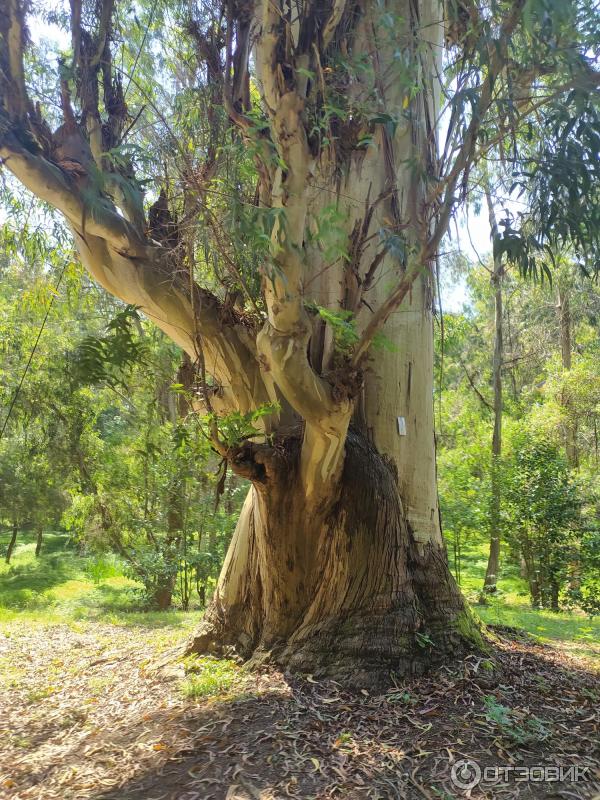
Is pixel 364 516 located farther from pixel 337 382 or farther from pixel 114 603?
pixel 114 603

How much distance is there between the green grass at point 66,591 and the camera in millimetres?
9180

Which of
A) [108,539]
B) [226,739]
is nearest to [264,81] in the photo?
[226,739]

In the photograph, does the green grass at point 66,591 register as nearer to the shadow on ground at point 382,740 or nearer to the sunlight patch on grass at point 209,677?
the sunlight patch on grass at point 209,677

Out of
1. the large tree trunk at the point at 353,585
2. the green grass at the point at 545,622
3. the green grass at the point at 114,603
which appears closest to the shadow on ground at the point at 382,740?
the large tree trunk at the point at 353,585

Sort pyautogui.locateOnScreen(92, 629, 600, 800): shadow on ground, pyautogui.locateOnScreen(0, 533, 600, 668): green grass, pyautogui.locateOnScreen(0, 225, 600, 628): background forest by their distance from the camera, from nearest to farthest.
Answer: pyautogui.locateOnScreen(92, 629, 600, 800): shadow on ground < pyautogui.locateOnScreen(0, 533, 600, 668): green grass < pyautogui.locateOnScreen(0, 225, 600, 628): background forest

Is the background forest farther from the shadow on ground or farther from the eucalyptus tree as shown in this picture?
the shadow on ground

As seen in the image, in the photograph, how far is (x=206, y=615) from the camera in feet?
15.9

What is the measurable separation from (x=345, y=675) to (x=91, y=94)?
14.1ft

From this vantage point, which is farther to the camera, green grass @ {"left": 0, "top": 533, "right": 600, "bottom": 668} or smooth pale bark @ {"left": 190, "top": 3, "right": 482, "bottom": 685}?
green grass @ {"left": 0, "top": 533, "right": 600, "bottom": 668}

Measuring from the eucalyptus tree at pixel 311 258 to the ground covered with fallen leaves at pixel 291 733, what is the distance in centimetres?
33

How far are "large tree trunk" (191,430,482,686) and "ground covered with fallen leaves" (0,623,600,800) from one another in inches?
7.0

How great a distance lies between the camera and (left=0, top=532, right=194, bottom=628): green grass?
918cm

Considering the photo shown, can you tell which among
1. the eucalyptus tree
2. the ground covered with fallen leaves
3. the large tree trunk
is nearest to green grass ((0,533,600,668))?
the ground covered with fallen leaves

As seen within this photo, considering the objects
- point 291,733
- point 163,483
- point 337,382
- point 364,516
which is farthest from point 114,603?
point 337,382
